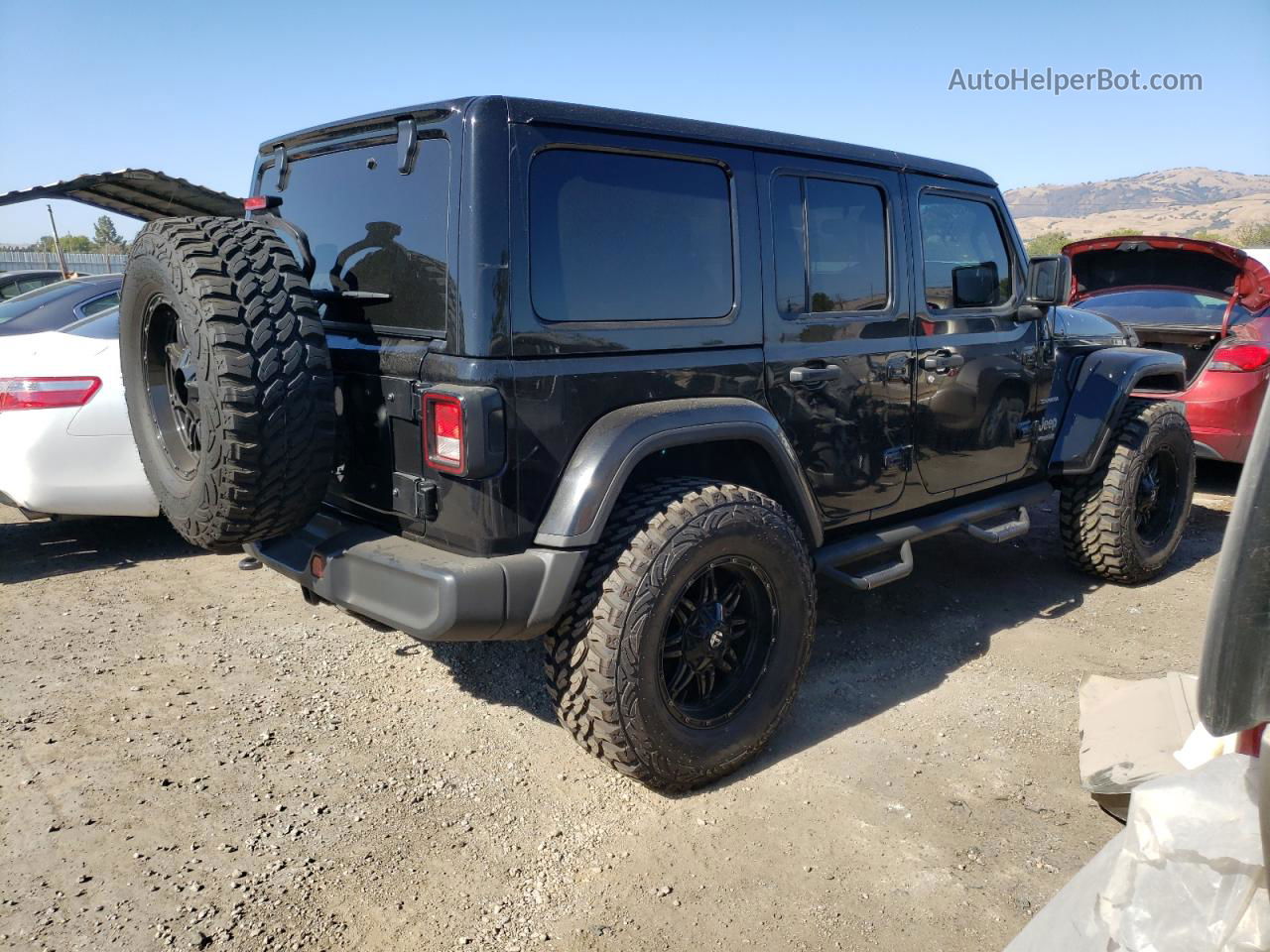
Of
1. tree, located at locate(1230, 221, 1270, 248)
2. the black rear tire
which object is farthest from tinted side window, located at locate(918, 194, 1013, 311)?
tree, located at locate(1230, 221, 1270, 248)

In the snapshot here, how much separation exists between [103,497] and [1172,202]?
101 m

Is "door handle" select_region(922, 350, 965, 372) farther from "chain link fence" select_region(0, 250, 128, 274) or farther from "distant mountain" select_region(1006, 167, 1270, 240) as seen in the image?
"distant mountain" select_region(1006, 167, 1270, 240)

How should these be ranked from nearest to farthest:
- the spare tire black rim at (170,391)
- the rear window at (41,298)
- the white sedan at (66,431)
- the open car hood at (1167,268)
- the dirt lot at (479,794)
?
the dirt lot at (479,794), the spare tire black rim at (170,391), the white sedan at (66,431), the rear window at (41,298), the open car hood at (1167,268)

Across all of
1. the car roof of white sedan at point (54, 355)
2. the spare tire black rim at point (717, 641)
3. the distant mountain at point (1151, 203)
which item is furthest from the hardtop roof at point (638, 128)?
the distant mountain at point (1151, 203)

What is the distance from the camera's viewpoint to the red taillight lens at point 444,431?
250 cm

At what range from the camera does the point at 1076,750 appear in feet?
10.7

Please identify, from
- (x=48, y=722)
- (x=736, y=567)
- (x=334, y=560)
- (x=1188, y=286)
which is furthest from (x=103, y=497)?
(x=1188, y=286)

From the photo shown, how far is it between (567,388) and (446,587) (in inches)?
25.6

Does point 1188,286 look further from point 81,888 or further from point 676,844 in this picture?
point 81,888

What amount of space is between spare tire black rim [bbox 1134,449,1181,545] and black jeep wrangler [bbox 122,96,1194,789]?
1.97 meters

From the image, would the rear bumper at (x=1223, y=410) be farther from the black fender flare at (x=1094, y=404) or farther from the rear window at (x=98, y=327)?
the rear window at (x=98, y=327)

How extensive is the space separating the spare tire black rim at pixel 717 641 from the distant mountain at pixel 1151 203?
181ft

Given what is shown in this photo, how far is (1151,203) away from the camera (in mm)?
89375

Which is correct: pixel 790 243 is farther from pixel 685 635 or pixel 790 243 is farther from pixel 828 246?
pixel 685 635
